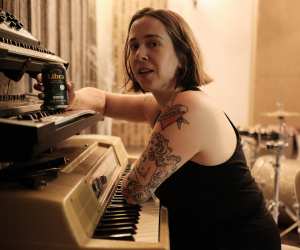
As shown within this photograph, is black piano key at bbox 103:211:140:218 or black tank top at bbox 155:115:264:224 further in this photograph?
black tank top at bbox 155:115:264:224

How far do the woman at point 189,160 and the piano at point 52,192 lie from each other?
0.10 metres

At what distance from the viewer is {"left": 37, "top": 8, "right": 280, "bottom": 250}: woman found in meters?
1.16

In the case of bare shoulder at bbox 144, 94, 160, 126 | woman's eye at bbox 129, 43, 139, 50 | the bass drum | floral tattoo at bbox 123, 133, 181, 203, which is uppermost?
woman's eye at bbox 129, 43, 139, 50

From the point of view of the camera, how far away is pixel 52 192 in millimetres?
839

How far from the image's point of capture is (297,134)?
388cm

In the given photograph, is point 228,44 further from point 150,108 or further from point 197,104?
point 197,104

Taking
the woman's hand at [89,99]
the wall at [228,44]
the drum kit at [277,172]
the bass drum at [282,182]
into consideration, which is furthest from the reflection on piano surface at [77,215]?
the wall at [228,44]

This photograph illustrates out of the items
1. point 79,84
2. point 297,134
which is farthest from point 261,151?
point 79,84

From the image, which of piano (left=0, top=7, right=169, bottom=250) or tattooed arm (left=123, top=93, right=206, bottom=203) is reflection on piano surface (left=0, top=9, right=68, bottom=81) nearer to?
piano (left=0, top=7, right=169, bottom=250)

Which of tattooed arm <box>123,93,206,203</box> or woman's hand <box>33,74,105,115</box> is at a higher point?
woman's hand <box>33,74,105,115</box>

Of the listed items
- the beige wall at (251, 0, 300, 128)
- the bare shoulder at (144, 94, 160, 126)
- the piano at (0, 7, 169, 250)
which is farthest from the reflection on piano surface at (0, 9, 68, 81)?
the beige wall at (251, 0, 300, 128)

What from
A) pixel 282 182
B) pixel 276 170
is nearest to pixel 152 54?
pixel 276 170

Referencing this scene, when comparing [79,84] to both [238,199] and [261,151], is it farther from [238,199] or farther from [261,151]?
[261,151]

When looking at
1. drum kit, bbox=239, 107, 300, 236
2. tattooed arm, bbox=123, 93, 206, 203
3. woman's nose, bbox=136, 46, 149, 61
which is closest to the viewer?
tattooed arm, bbox=123, 93, 206, 203
